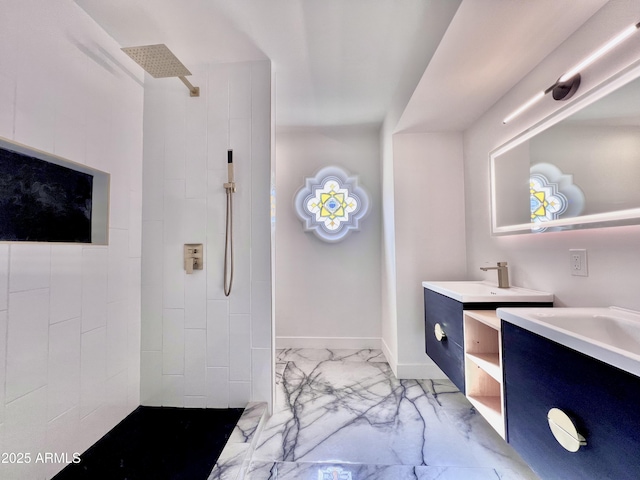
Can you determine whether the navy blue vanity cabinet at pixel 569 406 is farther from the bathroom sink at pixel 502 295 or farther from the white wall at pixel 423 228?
the white wall at pixel 423 228

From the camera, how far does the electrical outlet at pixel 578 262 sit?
3.93ft

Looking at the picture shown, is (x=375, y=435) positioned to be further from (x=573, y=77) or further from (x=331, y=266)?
(x=573, y=77)

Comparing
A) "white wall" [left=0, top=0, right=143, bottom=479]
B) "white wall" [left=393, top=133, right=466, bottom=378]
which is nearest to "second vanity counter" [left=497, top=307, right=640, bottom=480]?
"white wall" [left=393, top=133, right=466, bottom=378]

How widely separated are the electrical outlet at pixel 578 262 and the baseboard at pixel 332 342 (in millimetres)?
1923

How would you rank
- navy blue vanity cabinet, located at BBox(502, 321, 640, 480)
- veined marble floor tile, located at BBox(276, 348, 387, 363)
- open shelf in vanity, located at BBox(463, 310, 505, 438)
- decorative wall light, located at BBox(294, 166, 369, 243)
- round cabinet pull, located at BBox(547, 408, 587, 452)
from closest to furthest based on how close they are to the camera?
navy blue vanity cabinet, located at BBox(502, 321, 640, 480)
round cabinet pull, located at BBox(547, 408, 587, 452)
open shelf in vanity, located at BBox(463, 310, 505, 438)
veined marble floor tile, located at BBox(276, 348, 387, 363)
decorative wall light, located at BBox(294, 166, 369, 243)

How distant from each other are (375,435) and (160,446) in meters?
1.14

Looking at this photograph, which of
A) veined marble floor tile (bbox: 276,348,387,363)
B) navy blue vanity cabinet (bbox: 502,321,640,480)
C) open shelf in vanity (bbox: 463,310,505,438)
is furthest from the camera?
veined marble floor tile (bbox: 276,348,387,363)

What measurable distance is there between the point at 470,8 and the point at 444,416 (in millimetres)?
2186

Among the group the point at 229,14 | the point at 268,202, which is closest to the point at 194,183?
the point at 268,202

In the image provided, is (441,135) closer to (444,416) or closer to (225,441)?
(444,416)

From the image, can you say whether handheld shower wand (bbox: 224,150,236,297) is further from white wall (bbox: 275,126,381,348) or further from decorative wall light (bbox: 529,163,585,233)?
decorative wall light (bbox: 529,163,585,233)

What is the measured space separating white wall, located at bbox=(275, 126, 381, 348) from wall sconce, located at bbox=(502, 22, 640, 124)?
62.4 inches

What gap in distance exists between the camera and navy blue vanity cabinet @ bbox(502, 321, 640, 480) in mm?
658

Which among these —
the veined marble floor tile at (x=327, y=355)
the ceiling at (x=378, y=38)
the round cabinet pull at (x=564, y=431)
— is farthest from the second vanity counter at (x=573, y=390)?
the veined marble floor tile at (x=327, y=355)
